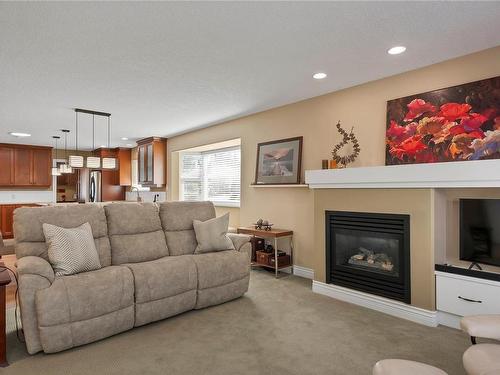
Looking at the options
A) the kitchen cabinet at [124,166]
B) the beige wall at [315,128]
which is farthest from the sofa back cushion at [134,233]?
the kitchen cabinet at [124,166]

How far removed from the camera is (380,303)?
10.7 feet

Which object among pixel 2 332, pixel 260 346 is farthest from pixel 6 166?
pixel 260 346

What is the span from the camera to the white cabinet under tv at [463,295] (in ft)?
8.50

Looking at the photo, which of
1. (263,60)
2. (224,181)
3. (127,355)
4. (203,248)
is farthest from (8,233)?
(263,60)

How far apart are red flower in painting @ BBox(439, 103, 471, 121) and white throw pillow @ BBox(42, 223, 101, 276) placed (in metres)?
3.52

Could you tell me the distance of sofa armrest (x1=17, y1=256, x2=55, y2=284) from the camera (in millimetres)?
2371

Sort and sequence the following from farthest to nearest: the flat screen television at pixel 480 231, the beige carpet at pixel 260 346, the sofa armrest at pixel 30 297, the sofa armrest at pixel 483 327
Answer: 1. the flat screen television at pixel 480 231
2. the sofa armrest at pixel 30 297
3. the beige carpet at pixel 260 346
4. the sofa armrest at pixel 483 327

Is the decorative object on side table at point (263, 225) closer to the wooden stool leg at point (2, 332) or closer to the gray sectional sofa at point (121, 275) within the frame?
the gray sectional sofa at point (121, 275)

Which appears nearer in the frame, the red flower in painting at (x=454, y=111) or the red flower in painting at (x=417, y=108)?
the red flower in painting at (x=454, y=111)

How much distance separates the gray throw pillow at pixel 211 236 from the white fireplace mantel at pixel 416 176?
1209mm

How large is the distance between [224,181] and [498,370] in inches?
215

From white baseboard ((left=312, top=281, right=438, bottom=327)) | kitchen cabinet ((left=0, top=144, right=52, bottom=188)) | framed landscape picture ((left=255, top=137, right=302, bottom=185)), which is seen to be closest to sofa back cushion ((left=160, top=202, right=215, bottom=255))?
framed landscape picture ((left=255, top=137, right=302, bottom=185))

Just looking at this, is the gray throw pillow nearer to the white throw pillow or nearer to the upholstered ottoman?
the white throw pillow

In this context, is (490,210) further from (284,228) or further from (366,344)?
(284,228)
